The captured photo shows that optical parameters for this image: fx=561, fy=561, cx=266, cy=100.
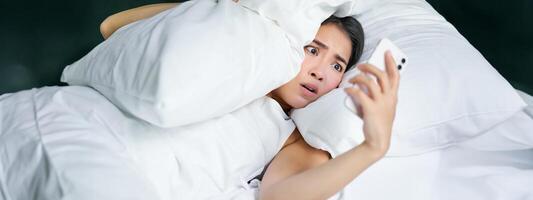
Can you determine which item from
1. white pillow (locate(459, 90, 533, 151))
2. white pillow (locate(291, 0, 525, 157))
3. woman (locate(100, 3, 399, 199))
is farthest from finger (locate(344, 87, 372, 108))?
white pillow (locate(459, 90, 533, 151))

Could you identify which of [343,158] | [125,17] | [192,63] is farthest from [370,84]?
[125,17]

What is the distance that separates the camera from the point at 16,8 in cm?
111

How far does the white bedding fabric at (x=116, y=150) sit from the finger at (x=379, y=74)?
0.95 ft

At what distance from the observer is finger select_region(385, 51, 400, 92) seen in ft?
2.31

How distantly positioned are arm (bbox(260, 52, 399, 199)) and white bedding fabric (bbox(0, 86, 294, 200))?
0.05 meters

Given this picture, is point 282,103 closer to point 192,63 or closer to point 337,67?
point 337,67

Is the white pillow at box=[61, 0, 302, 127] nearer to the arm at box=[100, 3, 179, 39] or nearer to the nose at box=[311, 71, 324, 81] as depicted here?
the nose at box=[311, 71, 324, 81]

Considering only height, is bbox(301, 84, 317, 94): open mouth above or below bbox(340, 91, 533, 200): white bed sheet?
above

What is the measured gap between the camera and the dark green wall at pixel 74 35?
1.11m

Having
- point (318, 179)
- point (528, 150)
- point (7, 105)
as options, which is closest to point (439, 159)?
point (528, 150)

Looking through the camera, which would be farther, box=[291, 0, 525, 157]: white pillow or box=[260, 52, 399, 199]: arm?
box=[291, 0, 525, 157]: white pillow

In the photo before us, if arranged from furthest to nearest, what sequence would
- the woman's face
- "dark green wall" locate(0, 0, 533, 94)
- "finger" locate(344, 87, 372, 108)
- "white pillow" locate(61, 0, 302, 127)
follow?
"dark green wall" locate(0, 0, 533, 94)
the woman's face
"white pillow" locate(61, 0, 302, 127)
"finger" locate(344, 87, 372, 108)

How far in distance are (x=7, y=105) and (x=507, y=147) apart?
90 cm

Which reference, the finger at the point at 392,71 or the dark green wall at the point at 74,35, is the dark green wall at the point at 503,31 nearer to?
the dark green wall at the point at 74,35
